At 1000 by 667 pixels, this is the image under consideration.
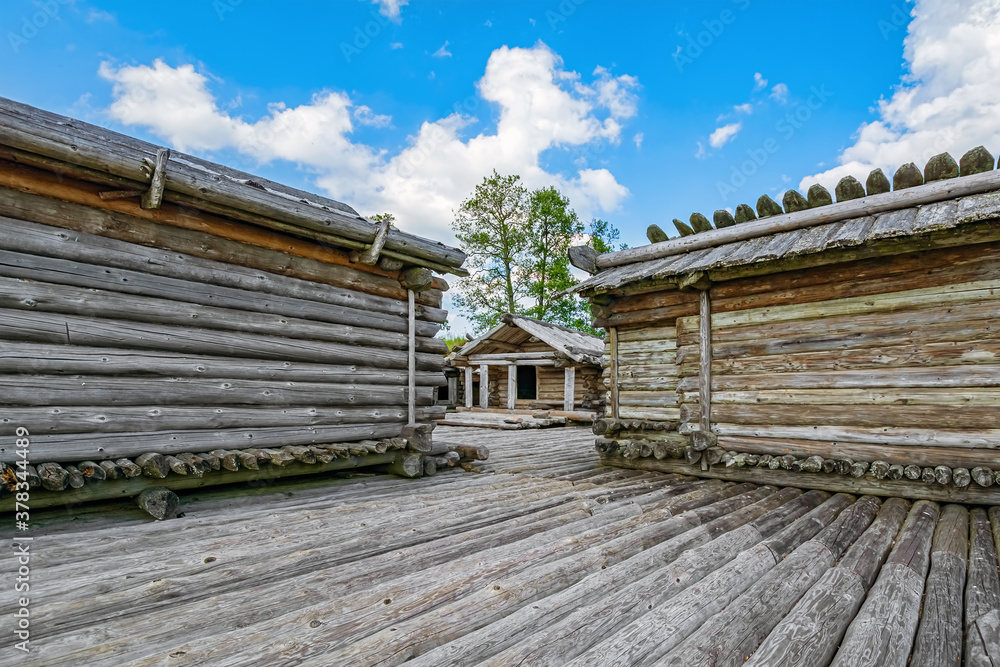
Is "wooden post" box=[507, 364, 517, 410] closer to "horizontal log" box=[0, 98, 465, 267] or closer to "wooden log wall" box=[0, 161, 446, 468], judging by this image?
"horizontal log" box=[0, 98, 465, 267]

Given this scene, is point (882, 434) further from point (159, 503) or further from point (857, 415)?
point (159, 503)

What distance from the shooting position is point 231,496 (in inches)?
189

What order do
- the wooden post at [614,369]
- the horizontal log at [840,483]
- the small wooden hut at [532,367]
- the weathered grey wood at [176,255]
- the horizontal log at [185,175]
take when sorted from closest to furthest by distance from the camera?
the horizontal log at [185,175], the weathered grey wood at [176,255], the horizontal log at [840,483], the wooden post at [614,369], the small wooden hut at [532,367]

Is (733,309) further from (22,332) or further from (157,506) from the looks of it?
(22,332)

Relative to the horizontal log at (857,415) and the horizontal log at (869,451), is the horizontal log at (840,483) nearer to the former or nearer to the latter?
the horizontal log at (869,451)

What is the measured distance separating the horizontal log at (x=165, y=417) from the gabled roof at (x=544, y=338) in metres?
10.7

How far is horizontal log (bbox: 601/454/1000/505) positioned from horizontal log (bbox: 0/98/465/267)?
3970mm

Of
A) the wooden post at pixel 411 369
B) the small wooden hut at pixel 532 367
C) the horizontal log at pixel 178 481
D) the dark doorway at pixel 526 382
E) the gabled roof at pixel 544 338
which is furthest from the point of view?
the dark doorway at pixel 526 382

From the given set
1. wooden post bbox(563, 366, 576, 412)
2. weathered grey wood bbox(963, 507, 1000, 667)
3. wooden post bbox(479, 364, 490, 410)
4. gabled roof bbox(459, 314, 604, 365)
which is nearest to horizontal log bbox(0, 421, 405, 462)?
weathered grey wood bbox(963, 507, 1000, 667)

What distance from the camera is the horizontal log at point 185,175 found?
360 centimetres

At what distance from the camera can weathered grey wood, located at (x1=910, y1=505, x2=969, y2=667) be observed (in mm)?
2193

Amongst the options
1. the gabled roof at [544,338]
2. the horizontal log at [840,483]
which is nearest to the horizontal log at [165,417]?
the horizontal log at [840,483]

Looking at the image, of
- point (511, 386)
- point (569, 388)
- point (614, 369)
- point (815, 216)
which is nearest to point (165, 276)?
point (614, 369)

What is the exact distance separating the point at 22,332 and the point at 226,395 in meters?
1.53
